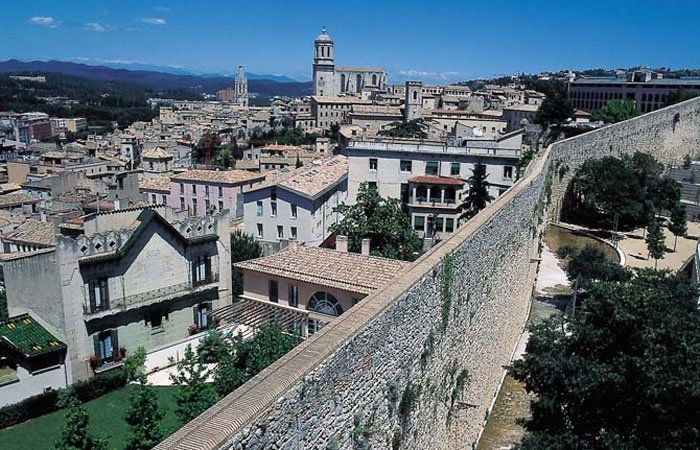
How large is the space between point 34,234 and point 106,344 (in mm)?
10789

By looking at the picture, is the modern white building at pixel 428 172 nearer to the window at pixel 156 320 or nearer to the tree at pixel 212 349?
the window at pixel 156 320

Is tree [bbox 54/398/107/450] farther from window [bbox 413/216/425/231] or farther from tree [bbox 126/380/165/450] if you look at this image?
window [bbox 413/216/425/231]

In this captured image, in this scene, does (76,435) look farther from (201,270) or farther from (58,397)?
(201,270)

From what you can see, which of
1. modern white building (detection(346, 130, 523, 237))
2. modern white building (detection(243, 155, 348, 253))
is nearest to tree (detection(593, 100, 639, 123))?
modern white building (detection(346, 130, 523, 237))

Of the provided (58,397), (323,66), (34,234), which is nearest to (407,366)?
(58,397)

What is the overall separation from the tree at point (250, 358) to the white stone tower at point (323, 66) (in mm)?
121339

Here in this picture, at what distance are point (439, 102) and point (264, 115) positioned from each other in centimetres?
4457

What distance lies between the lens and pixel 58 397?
16.6 m

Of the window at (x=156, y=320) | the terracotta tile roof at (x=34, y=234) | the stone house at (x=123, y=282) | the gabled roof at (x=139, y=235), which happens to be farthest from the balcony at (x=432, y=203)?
the terracotta tile roof at (x=34, y=234)

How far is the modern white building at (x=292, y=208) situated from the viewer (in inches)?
1160

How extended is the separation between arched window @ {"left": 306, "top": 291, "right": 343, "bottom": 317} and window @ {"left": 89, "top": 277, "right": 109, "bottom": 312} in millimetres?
6978

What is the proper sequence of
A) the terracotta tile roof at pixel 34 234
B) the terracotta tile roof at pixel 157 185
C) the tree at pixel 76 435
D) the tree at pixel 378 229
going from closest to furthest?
the tree at pixel 76 435 < the tree at pixel 378 229 < the terracotta tile roof at pixel 34 234 < the terracotta tile roof at pixel 157 185

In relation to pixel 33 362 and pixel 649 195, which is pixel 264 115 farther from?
pixel 33 362

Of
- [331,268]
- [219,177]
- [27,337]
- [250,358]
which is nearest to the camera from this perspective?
[250,358]
